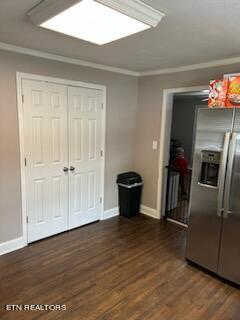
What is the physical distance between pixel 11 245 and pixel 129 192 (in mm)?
1939

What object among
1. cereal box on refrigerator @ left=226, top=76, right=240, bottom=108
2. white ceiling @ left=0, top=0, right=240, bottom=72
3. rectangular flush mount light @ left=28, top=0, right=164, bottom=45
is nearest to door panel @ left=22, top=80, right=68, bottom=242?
white ceiling @ left=0, top=0, right=240, bottom=72

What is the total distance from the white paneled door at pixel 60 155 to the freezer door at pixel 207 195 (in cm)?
166

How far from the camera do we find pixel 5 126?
109 inches

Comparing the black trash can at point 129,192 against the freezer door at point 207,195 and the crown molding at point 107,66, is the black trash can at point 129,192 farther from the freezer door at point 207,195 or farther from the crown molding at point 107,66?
the crown molding at point 107,66

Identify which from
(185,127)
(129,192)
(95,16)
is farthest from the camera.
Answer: (185,127)

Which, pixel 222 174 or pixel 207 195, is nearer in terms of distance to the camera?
pixel 222 174

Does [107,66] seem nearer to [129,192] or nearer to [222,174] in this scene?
[129,192]

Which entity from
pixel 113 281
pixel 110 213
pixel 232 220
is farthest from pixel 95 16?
pixel 110 213

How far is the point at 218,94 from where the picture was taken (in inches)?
99.5

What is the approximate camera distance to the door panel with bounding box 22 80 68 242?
117 inches

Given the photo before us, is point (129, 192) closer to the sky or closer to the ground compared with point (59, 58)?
closer to the ground

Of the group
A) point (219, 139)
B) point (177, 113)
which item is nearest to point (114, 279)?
point (219, 139)

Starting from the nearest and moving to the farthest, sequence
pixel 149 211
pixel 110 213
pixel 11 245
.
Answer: pixel 11 245 → pixel 110 213 → pixel 149 211

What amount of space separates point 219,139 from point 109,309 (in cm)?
194
